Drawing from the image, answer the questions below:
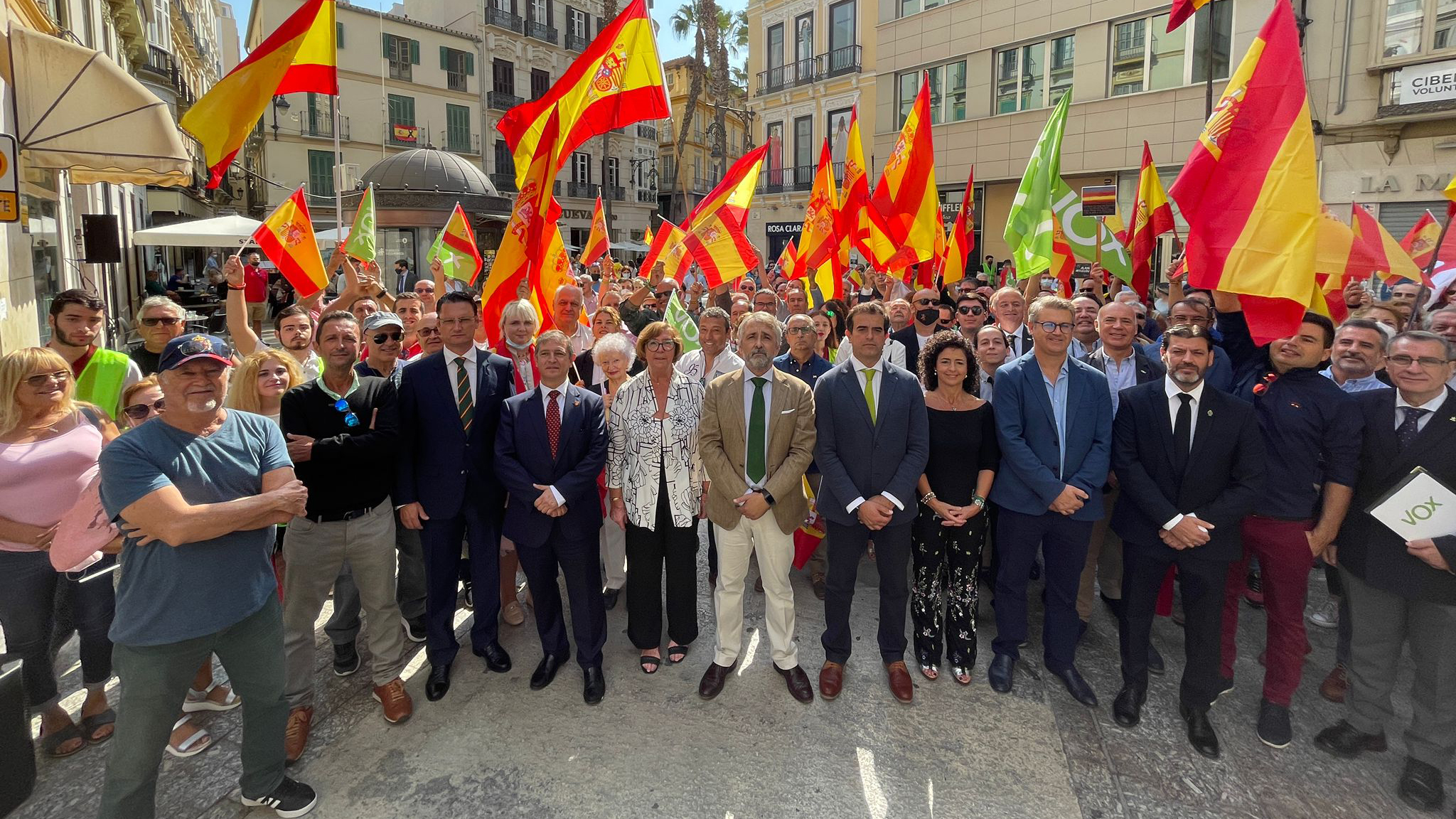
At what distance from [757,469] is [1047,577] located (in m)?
1.78

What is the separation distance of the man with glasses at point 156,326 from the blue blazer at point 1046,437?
512 centimetres

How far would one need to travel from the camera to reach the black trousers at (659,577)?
4.39m

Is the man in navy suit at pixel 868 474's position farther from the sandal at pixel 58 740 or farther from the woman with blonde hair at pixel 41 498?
the sandal at pixel 58 740

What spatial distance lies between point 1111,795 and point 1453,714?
5.11 feet

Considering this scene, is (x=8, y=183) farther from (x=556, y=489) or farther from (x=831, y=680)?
(x=831, y=680)

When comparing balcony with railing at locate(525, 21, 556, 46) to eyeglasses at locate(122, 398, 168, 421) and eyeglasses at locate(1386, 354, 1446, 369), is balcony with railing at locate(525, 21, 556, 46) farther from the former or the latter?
eyeglasses at locate(1386, 354, 1446, 369)

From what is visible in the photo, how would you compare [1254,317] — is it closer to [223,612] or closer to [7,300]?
[223,612]

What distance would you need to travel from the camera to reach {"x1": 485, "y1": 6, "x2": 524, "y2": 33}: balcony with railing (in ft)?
133

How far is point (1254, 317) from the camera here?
4059mm

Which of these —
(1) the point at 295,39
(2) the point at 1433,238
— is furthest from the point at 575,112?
(2) the point at 1433,238

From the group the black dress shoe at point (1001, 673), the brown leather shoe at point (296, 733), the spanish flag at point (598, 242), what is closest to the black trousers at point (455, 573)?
the brown leather shoe at point (296, 733)

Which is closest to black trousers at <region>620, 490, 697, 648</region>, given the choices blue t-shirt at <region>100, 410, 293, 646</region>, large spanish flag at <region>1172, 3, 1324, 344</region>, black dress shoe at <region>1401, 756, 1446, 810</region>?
blue t-shirt at <region>100, 410, 293, 646</region>

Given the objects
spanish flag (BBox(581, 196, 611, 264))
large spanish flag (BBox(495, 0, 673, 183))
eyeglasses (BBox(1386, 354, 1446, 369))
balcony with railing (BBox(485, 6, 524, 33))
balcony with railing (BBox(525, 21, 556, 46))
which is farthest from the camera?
balcony with railing (BBox(525, 21, 556, 46))

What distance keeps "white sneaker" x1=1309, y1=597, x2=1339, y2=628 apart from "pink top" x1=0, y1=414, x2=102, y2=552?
697 cm
